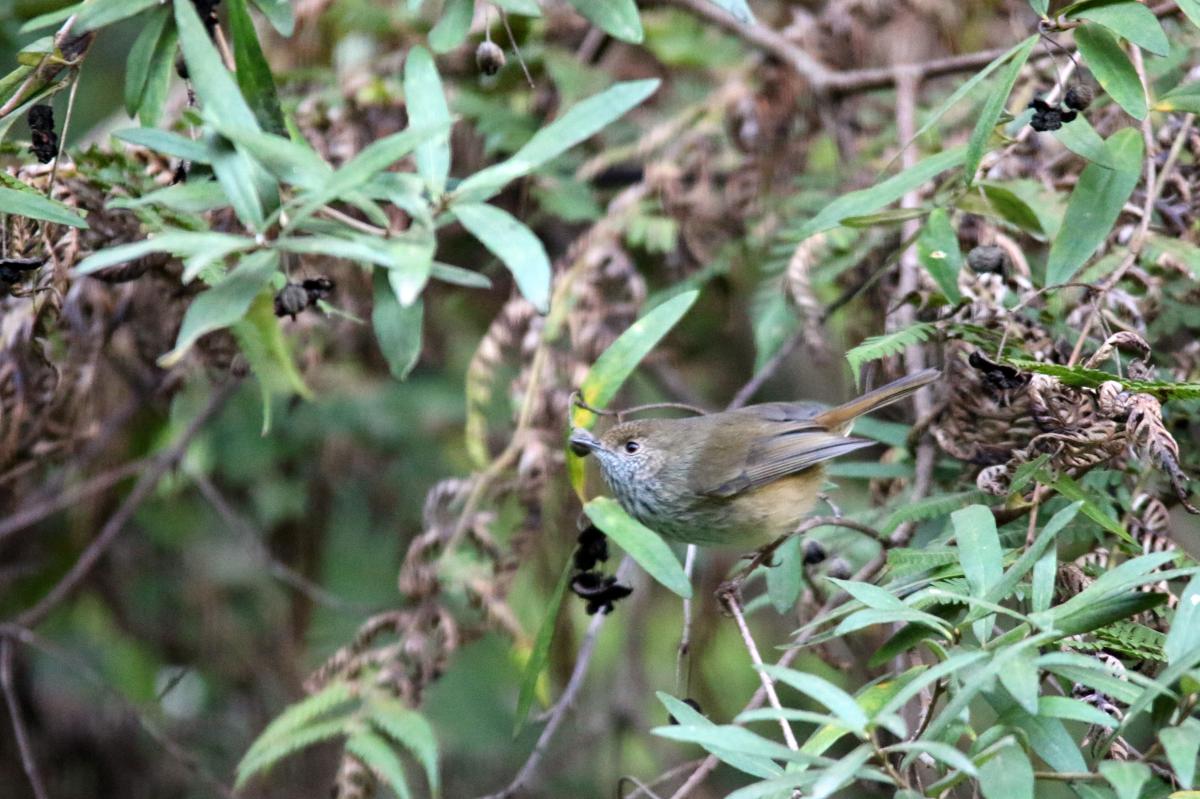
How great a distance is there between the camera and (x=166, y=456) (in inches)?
156

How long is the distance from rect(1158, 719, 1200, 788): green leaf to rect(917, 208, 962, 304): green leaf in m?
1.08

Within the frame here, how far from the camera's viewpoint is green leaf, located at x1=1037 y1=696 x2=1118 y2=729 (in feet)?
5.20

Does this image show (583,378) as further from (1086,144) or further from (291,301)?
(1086,144)

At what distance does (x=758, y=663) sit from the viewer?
5.84 feet

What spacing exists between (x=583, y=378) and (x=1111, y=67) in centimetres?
150

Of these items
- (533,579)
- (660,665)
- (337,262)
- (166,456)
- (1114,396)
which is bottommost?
(660,665)

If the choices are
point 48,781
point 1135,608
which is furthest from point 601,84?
point 48,781

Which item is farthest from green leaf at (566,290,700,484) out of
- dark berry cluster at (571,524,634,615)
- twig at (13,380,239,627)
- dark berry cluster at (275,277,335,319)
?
twig at (13,380,239,627)

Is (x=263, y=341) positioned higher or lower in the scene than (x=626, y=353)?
lower

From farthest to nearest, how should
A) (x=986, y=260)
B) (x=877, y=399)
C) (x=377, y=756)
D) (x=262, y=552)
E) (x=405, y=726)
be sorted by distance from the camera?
(x=262, y=552) < (x=877, y=399) < (x=405, y=726) < (x=377, y=756) < (x=986, y=260)

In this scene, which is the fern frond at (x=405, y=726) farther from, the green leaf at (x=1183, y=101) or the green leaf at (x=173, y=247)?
the green leaf at (x=1183, y=101)

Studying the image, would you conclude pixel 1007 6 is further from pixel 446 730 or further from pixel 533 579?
pixel 446 730

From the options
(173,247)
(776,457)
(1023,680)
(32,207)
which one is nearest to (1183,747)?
(1023,680)

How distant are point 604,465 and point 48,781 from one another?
8.53 feet
